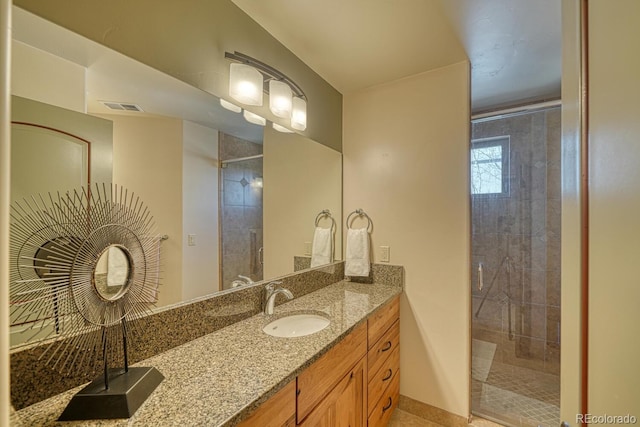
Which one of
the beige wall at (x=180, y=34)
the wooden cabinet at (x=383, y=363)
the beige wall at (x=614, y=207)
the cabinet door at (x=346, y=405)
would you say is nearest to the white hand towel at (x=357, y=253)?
the wooden cabinet at (x=383, y=363)

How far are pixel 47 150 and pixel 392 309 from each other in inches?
Answer: 72.4

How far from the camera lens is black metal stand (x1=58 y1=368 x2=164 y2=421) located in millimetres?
656

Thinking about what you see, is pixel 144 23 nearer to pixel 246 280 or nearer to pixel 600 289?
pixel 246 280

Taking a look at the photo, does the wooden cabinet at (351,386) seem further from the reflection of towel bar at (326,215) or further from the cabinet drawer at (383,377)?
the reflection of towel bar at (326,215)

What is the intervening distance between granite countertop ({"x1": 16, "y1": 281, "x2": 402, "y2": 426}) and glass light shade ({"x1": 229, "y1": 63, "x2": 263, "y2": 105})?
3.67 feet

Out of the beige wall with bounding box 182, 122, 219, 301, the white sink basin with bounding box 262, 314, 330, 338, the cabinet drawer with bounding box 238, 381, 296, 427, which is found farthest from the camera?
the white sink basin with bounding box 262, 314, 330, 338

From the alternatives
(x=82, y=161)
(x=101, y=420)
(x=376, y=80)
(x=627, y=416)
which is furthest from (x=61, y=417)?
(x=376, y=80)

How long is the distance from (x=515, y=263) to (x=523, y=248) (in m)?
0.12

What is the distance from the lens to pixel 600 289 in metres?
0.43

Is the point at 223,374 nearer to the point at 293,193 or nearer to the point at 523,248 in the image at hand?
the point at 293,193

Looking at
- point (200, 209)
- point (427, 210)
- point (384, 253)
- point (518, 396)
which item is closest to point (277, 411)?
point (200, 209)

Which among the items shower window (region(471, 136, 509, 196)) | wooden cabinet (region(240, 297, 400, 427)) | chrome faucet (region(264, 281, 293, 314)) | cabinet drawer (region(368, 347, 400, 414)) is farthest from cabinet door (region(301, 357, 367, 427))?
shower window (region(471, 136, 509, 196))

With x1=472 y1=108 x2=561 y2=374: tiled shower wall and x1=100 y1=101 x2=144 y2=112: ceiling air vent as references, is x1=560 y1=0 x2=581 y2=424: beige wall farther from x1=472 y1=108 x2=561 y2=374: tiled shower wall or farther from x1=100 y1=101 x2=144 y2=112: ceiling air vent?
x1=472 y1=108 x2=561 y2=374: tiled shower wall

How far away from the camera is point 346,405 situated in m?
1.23
